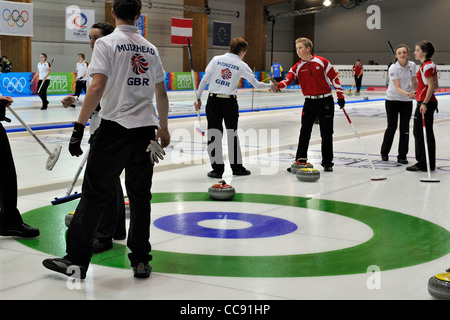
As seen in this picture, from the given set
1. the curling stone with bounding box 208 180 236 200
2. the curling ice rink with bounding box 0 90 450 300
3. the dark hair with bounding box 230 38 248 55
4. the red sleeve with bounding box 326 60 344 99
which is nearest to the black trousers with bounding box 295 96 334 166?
the red sleeve with bounding box 326 60 344 99

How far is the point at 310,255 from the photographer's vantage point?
5020 millimetres

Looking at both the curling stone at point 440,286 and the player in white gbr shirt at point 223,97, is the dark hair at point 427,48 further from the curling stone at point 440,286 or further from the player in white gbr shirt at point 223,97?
the curling stone at point 440,286

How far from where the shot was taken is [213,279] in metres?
4.37

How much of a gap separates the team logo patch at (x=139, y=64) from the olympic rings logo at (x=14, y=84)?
22882mm

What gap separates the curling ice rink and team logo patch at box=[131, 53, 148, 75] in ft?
4.69

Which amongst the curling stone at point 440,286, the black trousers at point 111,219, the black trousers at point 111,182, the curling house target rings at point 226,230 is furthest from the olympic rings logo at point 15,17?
the curling stone at point 440,286

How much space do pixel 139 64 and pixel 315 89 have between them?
5354 millimetres

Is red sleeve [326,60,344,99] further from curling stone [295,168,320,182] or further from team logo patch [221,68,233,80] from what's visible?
team logo patch [221,68,233,80]

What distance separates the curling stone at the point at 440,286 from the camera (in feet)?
12.8

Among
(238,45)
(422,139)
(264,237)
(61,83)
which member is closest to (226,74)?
(238,45)
